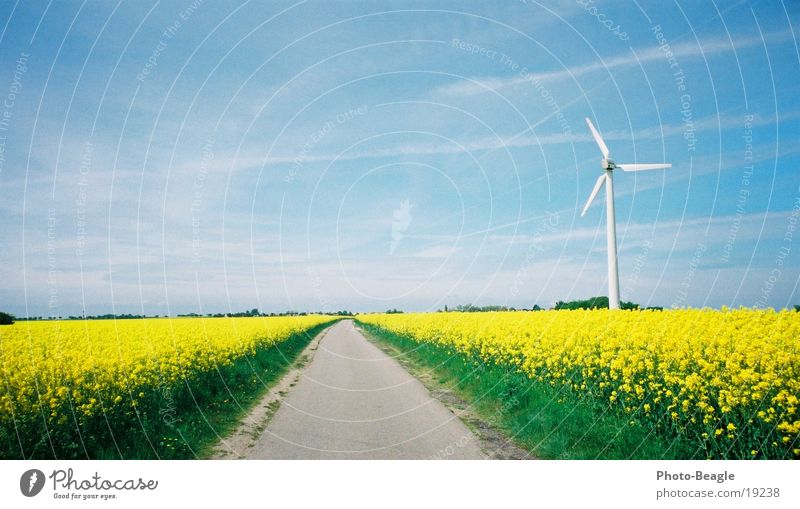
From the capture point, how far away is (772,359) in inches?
291

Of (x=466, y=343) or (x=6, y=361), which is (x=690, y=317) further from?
(x=6, y=361)

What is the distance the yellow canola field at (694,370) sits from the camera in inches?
264

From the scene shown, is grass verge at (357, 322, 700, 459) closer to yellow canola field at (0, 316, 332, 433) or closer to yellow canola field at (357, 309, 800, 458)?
yellow canola field at (357, 309, 800, 458)

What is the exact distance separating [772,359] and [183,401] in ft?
36.6

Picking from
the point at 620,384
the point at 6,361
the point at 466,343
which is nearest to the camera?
the point at 6,361

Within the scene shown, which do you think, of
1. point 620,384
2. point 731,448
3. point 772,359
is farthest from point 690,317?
point 731,448

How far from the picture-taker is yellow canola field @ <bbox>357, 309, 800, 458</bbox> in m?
6.71

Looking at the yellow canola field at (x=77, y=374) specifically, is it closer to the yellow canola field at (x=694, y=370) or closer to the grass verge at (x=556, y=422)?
the grass verge at (x=556, y=422)

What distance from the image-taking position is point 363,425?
953cm

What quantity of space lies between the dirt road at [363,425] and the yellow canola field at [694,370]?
9.54ft

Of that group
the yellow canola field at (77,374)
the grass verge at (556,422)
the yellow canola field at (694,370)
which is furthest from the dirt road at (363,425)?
the yellow canola field at (694,370)

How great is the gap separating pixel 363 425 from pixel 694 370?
5878mm

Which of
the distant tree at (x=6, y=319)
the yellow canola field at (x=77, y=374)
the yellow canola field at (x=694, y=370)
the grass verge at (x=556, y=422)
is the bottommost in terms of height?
the grass verge at (x=556, y=422)
